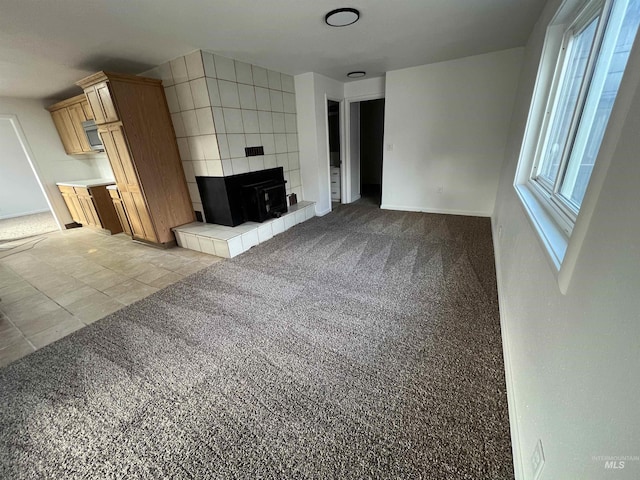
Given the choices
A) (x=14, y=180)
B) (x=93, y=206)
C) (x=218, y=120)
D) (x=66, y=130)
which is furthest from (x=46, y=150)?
(x=218, y=120)

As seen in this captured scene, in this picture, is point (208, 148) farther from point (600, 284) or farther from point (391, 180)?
point (600, 284)

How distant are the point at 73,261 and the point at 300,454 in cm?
382

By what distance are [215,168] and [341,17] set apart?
2082mm

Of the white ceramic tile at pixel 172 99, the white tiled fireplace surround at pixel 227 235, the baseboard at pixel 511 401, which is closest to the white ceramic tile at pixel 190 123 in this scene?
the white ceramic tile at pixel 172 99

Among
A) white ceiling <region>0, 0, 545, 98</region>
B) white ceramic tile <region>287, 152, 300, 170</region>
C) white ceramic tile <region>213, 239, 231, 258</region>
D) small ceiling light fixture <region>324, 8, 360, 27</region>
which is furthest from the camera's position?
white ceramic tile <region>287, 152, 300, 170</region>

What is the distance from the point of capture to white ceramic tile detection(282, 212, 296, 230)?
380 cm

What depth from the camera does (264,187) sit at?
11.4 ft

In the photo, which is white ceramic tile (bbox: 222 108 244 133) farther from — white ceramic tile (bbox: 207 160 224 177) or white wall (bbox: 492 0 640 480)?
white wall (bbox: 492 0 640 480)

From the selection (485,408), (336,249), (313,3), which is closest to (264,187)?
(336,249)

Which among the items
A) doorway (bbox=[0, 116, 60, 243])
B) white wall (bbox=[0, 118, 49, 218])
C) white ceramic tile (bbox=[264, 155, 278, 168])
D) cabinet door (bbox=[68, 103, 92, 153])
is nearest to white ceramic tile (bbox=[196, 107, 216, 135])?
white ceramic tile (bbox=[264, 155, 278, 168])

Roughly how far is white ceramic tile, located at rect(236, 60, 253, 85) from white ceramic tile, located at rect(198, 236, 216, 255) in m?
2.06

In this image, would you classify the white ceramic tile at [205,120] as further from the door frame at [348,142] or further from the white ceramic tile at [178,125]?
the door frame at [348,142]

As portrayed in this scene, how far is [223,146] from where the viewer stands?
305 centimetres

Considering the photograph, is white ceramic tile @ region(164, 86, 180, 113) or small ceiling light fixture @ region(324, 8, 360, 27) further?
white ceramic tile @ region(164, 86, 180, 113)
